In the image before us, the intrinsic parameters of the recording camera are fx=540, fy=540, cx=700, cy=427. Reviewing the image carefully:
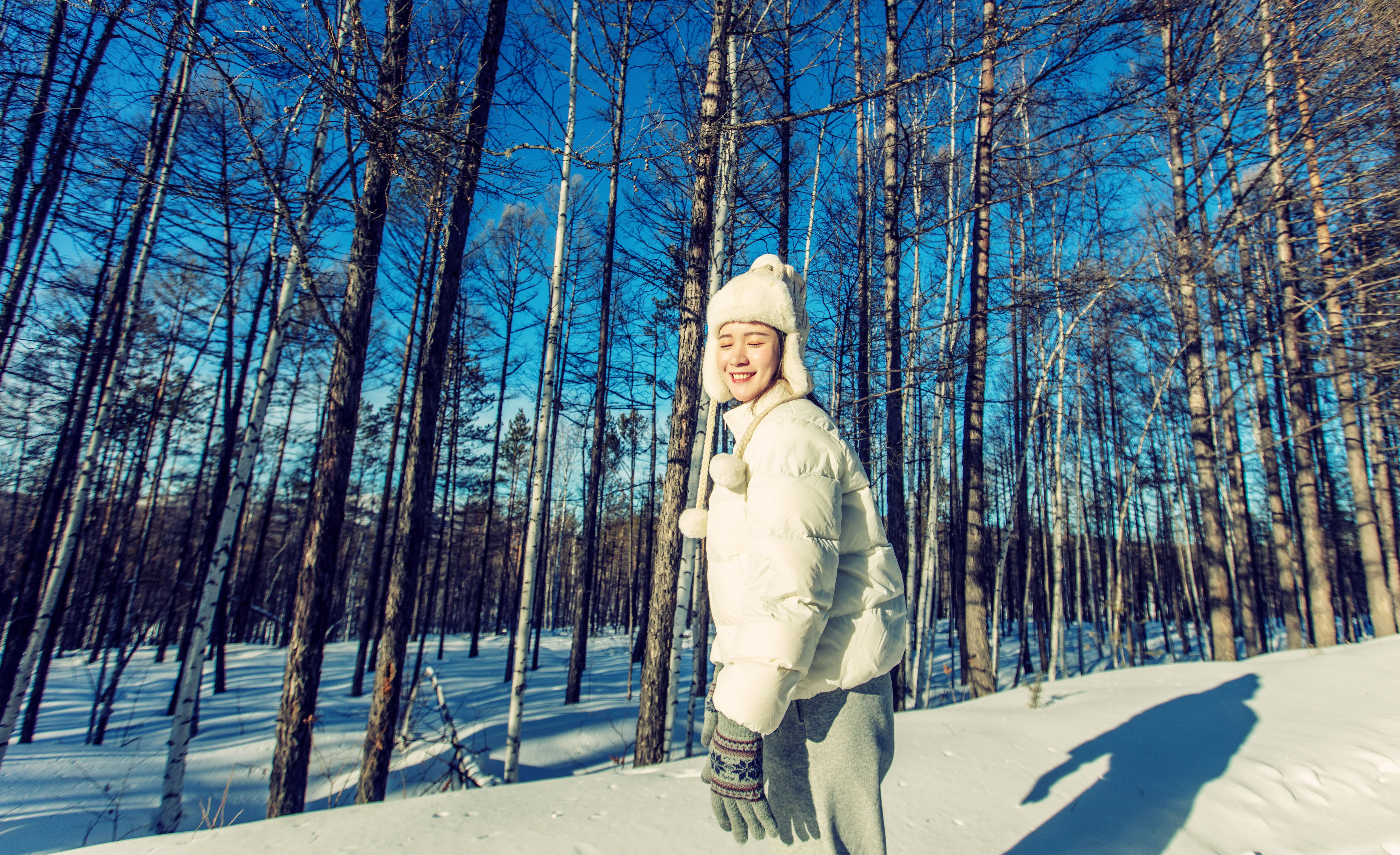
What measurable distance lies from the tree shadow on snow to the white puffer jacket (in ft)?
5.29

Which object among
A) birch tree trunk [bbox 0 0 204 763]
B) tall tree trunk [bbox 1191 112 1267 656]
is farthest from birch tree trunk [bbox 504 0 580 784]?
tall tree trunk [bbox 1191 112 1267 656]

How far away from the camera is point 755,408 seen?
1.63 metres

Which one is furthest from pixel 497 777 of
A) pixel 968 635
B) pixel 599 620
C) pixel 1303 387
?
pixel 599 620

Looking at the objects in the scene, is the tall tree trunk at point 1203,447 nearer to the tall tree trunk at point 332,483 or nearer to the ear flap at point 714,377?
the ear flap at point 714,377

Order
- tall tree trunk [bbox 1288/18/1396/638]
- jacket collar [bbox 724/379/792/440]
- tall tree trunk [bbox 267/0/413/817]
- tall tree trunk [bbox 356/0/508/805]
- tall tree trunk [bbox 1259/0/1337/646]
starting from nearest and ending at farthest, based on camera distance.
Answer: jacket collar [bbox 724/379/792/440] → tall tree trunk [bbox 267/0/413/817] → tall tree trunk [bbox 356/0/508/805] → tall tree trunk [bbox 1288/18/1396/638] → tall tree trunk [bbox 1259/0/1337/646]

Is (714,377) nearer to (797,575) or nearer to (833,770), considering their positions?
(797,575)

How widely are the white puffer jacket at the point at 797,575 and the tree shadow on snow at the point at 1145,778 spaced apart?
161 centimetres

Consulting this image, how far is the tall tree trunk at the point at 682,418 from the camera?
488cm

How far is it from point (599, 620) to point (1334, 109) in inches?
1417

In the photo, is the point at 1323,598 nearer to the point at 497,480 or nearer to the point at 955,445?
the point at 955,445

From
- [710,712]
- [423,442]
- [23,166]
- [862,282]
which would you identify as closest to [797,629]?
[710,712]

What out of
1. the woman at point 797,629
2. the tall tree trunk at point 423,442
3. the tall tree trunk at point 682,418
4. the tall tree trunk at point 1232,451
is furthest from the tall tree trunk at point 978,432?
the woman at point 797,629

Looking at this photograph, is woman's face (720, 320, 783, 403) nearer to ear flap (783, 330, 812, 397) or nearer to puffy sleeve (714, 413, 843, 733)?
ear flap (783, 330, 812, 397)

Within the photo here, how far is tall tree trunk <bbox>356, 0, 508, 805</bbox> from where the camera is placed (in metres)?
5.13
